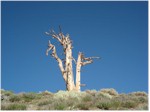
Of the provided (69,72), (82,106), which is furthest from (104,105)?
(69,72)

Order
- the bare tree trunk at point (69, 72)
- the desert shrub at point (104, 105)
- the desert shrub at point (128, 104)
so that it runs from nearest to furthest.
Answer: the desert shrub at point (104, 105), the desert shrub at point (128, 104), the bare tree trunk at point (69, 72)

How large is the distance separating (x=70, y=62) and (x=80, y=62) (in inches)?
24.3

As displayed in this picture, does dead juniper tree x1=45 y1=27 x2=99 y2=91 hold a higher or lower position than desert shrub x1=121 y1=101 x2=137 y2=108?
higher

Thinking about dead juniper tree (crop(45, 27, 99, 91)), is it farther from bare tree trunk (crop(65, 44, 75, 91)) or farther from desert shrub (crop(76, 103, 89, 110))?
desert shrub (crop(76, 103, 89, 110))

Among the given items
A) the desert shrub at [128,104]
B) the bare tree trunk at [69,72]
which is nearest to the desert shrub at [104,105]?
the desert shrub at [128,104]

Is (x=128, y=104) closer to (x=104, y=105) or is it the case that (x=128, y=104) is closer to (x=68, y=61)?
(x=104, y=105)

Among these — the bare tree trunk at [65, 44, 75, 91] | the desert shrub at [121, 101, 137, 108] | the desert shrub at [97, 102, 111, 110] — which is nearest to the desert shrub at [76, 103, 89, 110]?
the desert shrub at [97, 102, 111, 110]

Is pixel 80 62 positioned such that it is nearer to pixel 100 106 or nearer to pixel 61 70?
pixel 61 70

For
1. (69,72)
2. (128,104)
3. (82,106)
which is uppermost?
(69,72)

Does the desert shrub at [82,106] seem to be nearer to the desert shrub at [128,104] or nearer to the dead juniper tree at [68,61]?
the desert shrub at [128,104]

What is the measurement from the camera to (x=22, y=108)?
10164 millimetres

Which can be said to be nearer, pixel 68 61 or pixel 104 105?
pixel 104 105

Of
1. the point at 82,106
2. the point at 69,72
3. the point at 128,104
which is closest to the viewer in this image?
the point at 82,106

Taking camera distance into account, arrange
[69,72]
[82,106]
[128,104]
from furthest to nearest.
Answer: [69,72] → [128,104] → [82,106]
